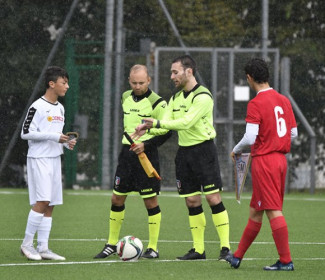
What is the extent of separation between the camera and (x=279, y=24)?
73.4ft

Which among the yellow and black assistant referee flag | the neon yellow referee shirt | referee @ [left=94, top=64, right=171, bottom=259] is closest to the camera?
the neon yellow referee shirt

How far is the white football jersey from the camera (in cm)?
969

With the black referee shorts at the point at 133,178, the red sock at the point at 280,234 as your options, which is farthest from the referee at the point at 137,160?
the red sock at the point at 280,234

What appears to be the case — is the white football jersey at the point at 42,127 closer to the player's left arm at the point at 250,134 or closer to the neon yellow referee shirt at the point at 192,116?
the neon yellow referee shirt at the point at 192,116

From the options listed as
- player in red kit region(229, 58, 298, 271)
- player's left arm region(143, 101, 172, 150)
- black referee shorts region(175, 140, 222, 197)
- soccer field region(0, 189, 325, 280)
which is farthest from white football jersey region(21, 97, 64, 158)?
player in red kit region(229, 58, 298, 271)

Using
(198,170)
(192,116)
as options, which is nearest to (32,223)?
(198,170)

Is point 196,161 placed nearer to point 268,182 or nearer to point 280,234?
point 268,182

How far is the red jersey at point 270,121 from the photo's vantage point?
8.77m

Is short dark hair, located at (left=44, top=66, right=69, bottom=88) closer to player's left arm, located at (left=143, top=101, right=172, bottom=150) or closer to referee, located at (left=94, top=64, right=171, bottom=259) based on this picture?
referee, located at (left=94, top=64, right=171, bottom=259)

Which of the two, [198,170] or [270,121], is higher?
[270,121]

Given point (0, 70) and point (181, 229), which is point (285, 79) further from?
point (181, 229)

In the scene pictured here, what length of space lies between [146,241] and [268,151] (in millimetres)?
2954

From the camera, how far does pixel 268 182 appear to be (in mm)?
8758

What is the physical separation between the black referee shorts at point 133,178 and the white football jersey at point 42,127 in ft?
2.18
